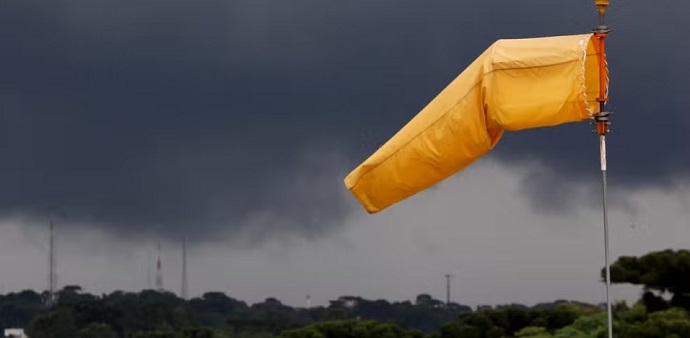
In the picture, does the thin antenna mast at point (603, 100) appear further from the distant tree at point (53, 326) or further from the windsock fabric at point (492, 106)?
the distant tree at point (53, 326)

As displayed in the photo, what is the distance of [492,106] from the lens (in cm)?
1664

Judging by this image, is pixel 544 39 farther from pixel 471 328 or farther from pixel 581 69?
pixel 471 328

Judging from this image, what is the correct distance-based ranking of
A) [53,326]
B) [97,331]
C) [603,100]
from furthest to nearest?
[97,331], [53,326], [603,100]

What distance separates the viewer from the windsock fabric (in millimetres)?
16516

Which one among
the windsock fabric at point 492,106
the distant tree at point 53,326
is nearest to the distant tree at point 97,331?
the distant tree at point 53,326

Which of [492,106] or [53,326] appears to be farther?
[53,326]

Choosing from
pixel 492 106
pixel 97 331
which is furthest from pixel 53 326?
pixel 492 106

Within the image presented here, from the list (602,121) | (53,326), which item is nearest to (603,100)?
(602,121)

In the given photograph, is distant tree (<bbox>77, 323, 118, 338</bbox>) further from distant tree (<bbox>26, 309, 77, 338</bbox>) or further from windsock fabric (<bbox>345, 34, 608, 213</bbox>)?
windsock fabric (<bbox>345, 34, 608, 213</bbox>)

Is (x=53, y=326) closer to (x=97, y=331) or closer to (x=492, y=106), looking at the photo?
(x=97, y=331)

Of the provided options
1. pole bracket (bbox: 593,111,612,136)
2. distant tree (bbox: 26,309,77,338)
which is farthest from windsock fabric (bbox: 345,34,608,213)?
distant tree (bbox: 26,309,77,338)

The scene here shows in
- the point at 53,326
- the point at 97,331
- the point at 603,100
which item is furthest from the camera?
the point at 97,331

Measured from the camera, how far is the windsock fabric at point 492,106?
16.5 meters

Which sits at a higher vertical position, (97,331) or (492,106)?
(492,106)
